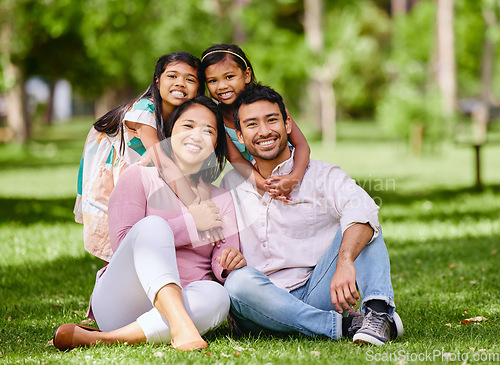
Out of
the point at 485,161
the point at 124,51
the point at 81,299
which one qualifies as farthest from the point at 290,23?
the point at 81,299

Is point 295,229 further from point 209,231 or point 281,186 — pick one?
point 209,231

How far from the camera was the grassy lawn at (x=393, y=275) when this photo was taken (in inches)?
125

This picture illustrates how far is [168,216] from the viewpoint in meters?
3.49

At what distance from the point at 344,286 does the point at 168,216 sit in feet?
3.14

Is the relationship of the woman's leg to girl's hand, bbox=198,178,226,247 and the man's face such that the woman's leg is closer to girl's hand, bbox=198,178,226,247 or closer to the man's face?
girl's hand, bbox=198,178,226,247

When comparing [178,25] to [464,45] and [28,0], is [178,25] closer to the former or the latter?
[28,0]

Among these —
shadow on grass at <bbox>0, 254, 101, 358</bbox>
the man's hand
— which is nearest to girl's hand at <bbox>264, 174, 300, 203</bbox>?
the man's hand

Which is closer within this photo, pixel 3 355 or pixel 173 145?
pixel 3 355

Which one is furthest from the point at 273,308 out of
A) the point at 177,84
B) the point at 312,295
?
the point at 177,84

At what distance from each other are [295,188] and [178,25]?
70.6 ft

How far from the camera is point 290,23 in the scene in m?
33.3

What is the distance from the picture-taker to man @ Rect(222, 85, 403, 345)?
3.34m

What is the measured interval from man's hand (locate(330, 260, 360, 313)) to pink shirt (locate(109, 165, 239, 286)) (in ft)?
1.91
